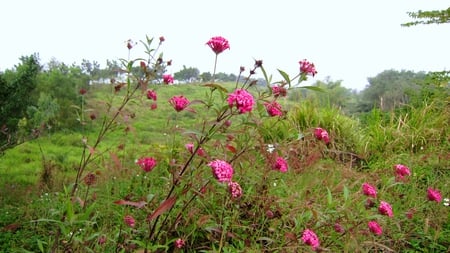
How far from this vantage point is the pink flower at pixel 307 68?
1.68 m

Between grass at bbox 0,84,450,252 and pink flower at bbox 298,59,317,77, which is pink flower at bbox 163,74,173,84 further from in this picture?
pink flower at bbox 298,59,317,77

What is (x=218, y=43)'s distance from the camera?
5.34 ft

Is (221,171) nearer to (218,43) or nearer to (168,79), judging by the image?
(218,43)

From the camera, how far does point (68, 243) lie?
1.76 meters

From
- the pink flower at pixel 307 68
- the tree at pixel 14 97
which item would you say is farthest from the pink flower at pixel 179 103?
the tree at pixel 14 97

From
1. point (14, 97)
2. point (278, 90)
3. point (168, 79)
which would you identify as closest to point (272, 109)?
point (278, 90)

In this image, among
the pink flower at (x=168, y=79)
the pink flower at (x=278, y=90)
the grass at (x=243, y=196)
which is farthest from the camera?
the pink flower at (x=168, y=79)

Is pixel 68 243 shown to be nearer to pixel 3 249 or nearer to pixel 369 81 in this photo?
pixel 3 249

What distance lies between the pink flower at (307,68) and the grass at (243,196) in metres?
0.26

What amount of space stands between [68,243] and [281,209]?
1254 mm

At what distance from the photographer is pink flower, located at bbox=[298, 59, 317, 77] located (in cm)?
168

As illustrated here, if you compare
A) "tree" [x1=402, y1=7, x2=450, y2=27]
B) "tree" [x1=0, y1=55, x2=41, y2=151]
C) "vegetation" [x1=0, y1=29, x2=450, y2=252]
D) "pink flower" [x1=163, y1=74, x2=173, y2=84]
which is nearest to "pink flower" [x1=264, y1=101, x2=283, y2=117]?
"vegetation" [x1=0, y1=29, x2=450, y2=252]

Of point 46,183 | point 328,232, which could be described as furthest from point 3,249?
point 328,232

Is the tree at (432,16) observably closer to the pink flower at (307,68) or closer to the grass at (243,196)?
the grass at (243,196)
